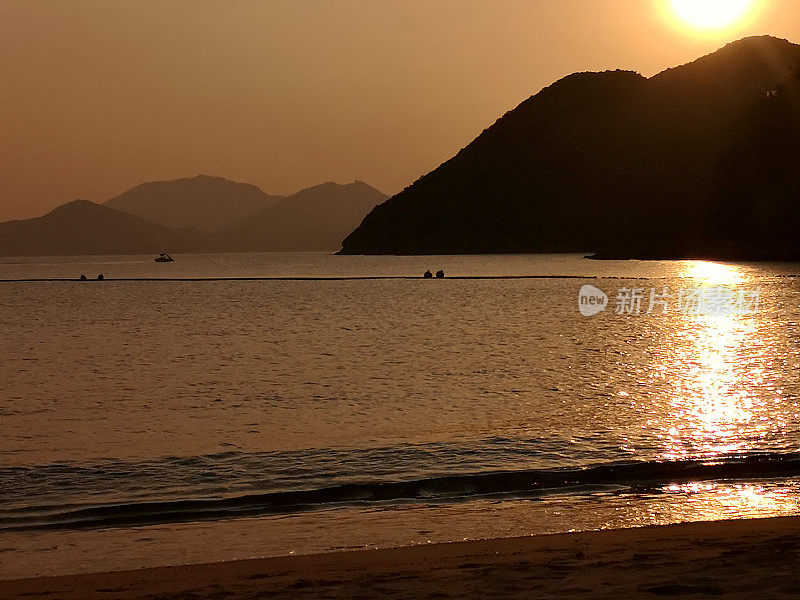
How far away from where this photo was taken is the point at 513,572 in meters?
10.5

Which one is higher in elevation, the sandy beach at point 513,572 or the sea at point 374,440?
the sandy beach at point 513,572

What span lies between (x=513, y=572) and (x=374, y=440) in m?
11.9

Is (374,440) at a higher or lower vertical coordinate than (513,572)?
lower

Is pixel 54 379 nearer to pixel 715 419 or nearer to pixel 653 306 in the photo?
pixel 715 419

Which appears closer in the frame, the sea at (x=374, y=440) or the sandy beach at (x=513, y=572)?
the sandy beach at (x=513, y=572)

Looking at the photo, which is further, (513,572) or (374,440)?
(374,440)

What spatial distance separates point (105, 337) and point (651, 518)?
4928 centimetres

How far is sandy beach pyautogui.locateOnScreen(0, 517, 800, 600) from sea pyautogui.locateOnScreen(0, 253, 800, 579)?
117 centimetres

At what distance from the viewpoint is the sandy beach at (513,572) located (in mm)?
9625

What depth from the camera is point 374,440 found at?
22203 mm

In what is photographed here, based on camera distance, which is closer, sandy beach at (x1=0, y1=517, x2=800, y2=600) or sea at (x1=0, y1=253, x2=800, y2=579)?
sandy beach at (x1=0, y1=517, x2=800, y2=600)

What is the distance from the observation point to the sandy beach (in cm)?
962

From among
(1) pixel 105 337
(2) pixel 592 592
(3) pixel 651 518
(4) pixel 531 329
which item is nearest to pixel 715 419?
(3) pixel 651 518

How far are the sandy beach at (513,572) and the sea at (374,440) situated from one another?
1.17 metres
